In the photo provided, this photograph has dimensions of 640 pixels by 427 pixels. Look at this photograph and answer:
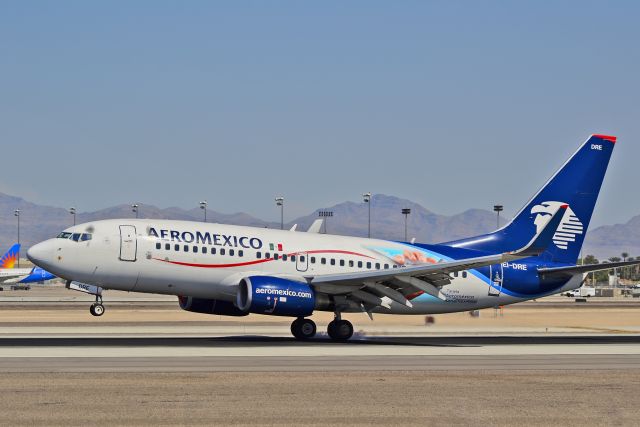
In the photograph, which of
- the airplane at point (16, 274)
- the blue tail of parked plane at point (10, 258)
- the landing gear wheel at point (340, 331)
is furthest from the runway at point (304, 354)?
the blue tail of parked plane at point (10, 258)

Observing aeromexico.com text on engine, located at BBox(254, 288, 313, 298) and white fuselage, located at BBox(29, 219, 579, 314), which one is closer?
aeromexico.com text on engine, located at BBox(254, 288, 313, 298)

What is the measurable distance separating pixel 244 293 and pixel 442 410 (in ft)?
65.7

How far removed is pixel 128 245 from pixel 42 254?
3375 mm

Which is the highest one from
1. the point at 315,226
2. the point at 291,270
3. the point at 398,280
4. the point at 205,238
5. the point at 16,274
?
the point at 16,274

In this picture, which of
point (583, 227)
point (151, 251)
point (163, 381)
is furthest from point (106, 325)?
point (163, 381)

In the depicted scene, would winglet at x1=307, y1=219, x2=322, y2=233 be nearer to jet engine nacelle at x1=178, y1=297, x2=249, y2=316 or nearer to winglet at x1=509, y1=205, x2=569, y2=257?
jet engine nacelle at x1=178, y1=297, x2=249, y2=316

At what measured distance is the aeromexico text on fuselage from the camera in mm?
→ 40281

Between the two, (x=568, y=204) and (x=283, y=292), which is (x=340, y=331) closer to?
(x=283, y=292)

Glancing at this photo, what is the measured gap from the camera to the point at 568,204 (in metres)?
46.5

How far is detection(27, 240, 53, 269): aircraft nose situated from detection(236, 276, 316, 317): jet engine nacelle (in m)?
7.63

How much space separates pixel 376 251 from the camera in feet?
144

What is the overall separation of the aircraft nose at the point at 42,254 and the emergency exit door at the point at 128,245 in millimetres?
2806

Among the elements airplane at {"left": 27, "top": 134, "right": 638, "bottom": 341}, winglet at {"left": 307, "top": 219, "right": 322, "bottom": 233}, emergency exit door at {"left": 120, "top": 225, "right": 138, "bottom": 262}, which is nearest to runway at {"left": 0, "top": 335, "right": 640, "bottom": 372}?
airplane at {"left": 27, "top": 134, "right": 638, "bottom": 341}

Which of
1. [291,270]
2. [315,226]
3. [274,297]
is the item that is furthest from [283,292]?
[315,226]
